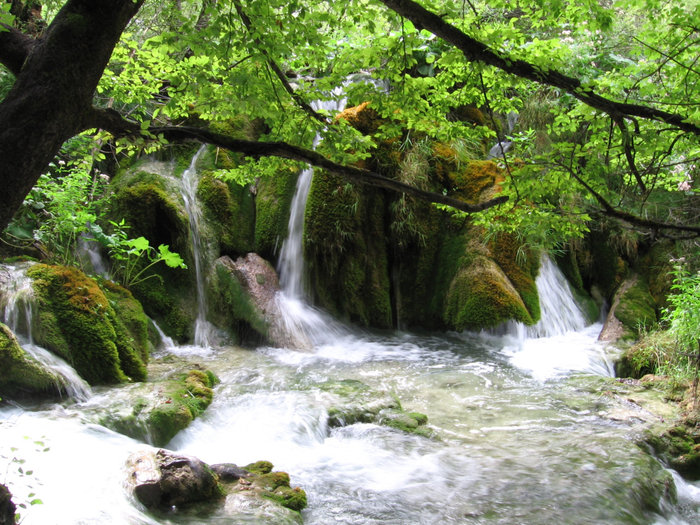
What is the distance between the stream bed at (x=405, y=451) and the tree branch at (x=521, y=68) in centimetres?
268

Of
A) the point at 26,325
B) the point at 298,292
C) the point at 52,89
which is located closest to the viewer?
the point at 52,89

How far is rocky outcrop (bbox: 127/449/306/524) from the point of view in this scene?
3.00 meters

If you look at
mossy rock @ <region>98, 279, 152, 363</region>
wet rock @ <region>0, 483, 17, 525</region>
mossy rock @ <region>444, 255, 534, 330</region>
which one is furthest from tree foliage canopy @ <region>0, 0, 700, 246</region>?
mossy rock @ <region>444, 255, 534, 330</region>

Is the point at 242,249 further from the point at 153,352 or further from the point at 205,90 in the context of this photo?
the point at 205,90

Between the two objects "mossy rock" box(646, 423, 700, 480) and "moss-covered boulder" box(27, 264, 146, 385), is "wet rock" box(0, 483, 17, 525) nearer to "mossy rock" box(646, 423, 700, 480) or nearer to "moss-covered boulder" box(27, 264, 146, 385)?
"moss-covered boulder" box(27, 264, 146, 385)

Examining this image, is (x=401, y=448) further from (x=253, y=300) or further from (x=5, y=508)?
(x=253, y=300)

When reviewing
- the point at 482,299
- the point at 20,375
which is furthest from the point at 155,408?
the point at 482,299

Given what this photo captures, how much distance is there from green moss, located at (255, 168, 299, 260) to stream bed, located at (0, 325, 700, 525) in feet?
10.2

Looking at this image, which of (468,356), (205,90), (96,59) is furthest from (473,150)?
(96,59)

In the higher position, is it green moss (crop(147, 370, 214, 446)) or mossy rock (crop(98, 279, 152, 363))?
mossy rock (crop(98, 279, 152, 363))

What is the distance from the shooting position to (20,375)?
4.26 meters

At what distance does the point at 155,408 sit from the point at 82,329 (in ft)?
5.05

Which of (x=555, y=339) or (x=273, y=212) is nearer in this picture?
(x=555, y=339)

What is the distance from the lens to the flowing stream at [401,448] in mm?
3182
